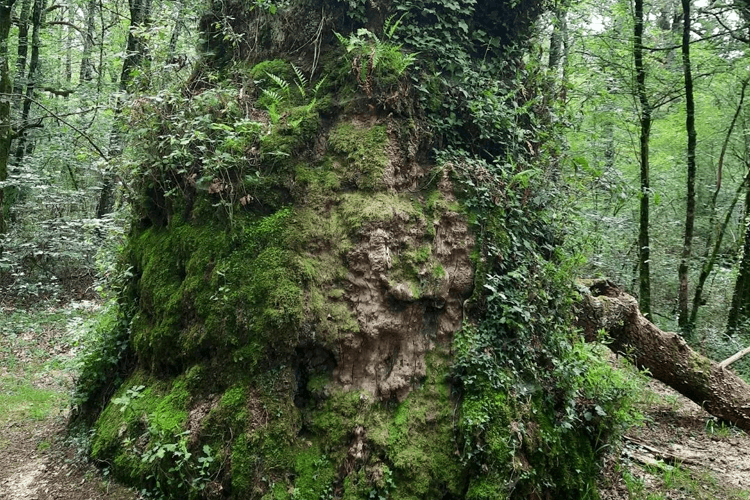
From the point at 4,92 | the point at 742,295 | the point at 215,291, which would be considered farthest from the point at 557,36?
Result: the point at 4,92

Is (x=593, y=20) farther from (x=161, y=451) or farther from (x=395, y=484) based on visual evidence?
(x=161, y=451)

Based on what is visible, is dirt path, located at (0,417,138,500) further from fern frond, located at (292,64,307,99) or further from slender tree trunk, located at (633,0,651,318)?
slender tree trunk, located at (633,0,651,318)

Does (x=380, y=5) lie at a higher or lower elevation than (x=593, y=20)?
lower

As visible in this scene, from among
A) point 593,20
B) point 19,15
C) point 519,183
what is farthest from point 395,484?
point 19,15

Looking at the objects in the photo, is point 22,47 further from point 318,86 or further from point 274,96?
point 318,86

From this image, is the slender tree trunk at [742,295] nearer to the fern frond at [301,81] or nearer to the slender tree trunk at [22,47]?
the fern frond at [301,81]

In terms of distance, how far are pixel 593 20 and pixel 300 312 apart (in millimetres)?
13987

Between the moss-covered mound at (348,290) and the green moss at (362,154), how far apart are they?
0.09 ft

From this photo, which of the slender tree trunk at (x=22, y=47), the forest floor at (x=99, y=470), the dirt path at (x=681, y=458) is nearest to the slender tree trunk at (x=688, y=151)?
the forest floor at (x=99, y=470)

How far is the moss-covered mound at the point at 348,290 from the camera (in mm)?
4570

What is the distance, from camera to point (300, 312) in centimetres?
479

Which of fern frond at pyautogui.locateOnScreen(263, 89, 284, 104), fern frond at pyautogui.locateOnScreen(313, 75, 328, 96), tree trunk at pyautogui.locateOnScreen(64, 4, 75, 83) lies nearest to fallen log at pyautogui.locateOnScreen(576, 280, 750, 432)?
fern frond at pyautogui.locateOnScreen(313, 75, 328, 96)

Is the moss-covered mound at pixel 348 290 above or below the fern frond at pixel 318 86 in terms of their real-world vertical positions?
below

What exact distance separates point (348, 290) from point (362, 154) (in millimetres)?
1610
